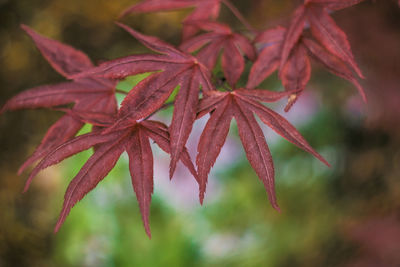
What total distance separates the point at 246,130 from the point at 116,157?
22 centimetres

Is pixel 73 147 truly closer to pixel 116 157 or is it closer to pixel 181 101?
pixel 116 157

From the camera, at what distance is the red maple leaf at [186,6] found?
92cm

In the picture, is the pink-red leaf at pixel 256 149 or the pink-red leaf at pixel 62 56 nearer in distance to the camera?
the pink-red leaf at pixel 256 149

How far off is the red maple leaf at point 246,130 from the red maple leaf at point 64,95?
25 cm

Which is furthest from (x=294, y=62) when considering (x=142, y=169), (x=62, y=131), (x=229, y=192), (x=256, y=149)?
(x=229, y=192)

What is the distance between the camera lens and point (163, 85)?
66 centimetres

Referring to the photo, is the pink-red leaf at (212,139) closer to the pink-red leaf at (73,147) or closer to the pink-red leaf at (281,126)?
the pink-red leaf at (281,126)

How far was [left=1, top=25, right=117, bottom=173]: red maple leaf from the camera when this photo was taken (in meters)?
0.80

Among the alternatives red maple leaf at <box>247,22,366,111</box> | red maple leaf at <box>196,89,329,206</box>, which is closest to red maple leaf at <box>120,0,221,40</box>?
red maple leaf at <box>247,22,366,111</box>

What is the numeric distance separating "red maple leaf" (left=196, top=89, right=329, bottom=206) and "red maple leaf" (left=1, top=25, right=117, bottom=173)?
0.25 metres

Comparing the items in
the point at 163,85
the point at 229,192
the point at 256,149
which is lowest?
the point at 229,192

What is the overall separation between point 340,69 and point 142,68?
15.4 inches

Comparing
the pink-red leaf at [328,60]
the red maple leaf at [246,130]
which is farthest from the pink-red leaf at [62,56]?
the pink-red leaf at [328,60]

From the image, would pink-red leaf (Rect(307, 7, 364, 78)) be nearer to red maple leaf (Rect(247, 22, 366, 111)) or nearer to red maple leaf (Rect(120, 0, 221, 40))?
red maple leaf (Rect(247, 22, 366, 111))
